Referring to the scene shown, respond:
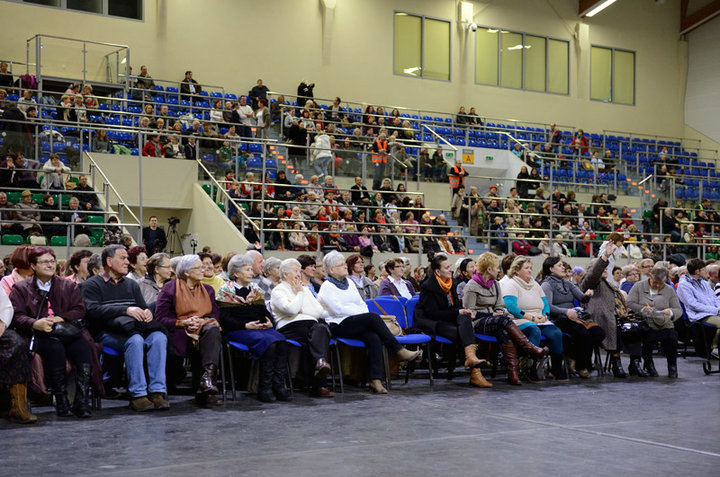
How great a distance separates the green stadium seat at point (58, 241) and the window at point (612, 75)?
65.3ft

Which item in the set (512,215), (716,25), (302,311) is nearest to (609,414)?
(302,311)

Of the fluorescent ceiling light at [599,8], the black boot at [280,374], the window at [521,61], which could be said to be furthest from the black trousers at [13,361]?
the fluorescent ceiling light at [599,8]

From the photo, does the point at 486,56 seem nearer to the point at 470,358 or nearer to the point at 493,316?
the point at 493,316

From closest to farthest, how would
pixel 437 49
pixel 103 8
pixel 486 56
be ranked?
pixel 103 8 < pixel 437 49 < pixel 486 56

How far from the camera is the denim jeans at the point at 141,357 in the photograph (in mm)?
6625

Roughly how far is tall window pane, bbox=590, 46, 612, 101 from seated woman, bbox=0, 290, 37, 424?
78.7 ft

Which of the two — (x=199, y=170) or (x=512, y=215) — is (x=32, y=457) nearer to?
(x=199, y=170)

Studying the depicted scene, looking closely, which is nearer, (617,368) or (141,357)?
(141,357)

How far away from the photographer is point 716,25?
2723 cm

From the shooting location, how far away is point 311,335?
7.56 metres

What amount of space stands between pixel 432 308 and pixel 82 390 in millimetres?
3618

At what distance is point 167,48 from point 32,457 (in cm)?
1731

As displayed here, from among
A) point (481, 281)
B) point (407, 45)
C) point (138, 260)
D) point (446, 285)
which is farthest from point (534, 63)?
point (138, 260)

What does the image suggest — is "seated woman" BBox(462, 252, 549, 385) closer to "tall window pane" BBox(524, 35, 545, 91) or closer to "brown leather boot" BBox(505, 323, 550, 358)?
"brown leather boot" BBox(505, 323, 550, 358)
